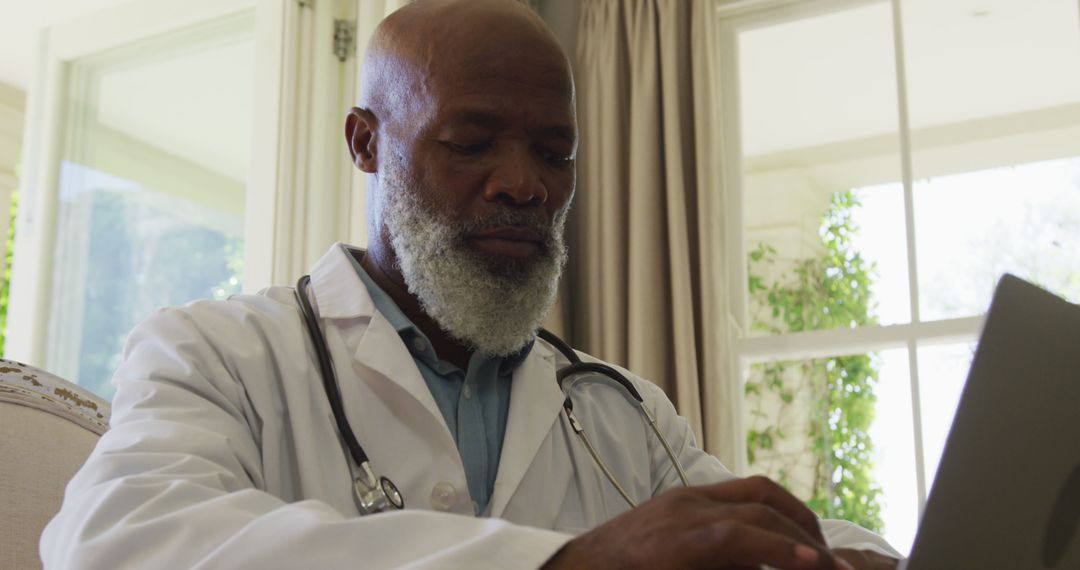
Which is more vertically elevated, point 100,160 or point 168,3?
point 168,3

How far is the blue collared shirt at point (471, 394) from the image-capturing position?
1345 millimetres

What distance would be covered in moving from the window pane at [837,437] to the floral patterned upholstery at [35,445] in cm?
213

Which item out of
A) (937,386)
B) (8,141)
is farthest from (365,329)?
(8,141)

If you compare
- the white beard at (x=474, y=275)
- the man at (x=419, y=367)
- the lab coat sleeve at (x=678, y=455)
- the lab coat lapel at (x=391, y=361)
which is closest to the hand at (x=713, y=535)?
the man at (x=419, y=367)

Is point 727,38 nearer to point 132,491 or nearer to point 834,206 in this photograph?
point 834,206

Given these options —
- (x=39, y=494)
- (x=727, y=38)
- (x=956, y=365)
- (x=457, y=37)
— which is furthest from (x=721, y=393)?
(x=39, y=494)

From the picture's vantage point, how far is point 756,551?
671 millimetres

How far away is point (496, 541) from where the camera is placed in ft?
2.56

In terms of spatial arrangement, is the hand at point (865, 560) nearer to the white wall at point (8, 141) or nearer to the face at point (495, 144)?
the face at point (495, 144)

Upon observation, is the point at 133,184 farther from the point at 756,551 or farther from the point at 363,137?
the point at 756,551

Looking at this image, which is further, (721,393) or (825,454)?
(825,454)

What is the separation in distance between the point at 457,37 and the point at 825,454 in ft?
9.94

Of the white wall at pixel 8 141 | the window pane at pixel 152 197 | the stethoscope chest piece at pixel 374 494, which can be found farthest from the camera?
the white wall at pixel 8 141

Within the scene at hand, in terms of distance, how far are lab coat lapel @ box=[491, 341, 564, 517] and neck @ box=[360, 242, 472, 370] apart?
81 mm
